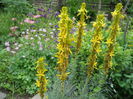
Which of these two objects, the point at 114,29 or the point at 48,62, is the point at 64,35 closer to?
the point at 114,29

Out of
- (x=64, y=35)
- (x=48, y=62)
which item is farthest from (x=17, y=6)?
(x=64, y=35)

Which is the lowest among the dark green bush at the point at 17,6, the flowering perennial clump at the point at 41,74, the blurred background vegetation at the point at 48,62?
the blurred background vegetation at the point at 48,62

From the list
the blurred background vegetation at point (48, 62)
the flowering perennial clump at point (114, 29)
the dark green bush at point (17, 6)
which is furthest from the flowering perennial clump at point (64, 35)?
the dark green bush at point (17, 6)

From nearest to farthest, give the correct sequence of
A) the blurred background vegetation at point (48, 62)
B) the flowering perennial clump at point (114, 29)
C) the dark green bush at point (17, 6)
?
the flowering perennial clump at point (114, 29)
the blurred background vegetation at point (48, 62)
the dark green bush at point (17, 6)

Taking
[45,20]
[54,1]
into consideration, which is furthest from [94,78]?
[54,1]

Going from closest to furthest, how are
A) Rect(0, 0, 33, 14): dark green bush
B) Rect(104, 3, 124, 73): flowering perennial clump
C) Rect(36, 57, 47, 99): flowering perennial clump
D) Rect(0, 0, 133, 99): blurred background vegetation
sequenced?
Rect(36, 57, 47, 99): flowering perennial clump < Rect(104, 3, 124, 73): flowering perennial clump < Rect(0, 0, 133, 99): blurred background vegetation < Rect(0, 0, 33, 14): dark green bush

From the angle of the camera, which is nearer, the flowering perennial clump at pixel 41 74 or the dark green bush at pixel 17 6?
the flowering perennial clump at pixel 41 74

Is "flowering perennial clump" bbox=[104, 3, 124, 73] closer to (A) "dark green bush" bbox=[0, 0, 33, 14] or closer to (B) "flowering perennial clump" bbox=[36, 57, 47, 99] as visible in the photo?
(B) "flowering perennial clump" bbox=[36, 57, 47, 99]

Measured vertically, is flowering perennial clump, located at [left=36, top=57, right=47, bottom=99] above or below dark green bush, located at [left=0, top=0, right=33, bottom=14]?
below

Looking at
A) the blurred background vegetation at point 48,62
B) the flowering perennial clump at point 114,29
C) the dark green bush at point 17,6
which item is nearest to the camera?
the flowering perennial clump at point 114,29

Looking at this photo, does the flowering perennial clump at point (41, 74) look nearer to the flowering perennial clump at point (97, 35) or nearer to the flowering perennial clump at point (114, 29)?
the flowering perennial clump at point (97, 35)

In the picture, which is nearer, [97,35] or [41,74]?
[41,74]

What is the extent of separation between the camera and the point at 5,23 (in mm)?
5527

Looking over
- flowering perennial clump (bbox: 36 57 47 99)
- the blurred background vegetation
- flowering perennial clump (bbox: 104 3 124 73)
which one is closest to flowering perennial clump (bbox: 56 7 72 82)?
flowering perennial clump (bbox: 36 57 47 99)
